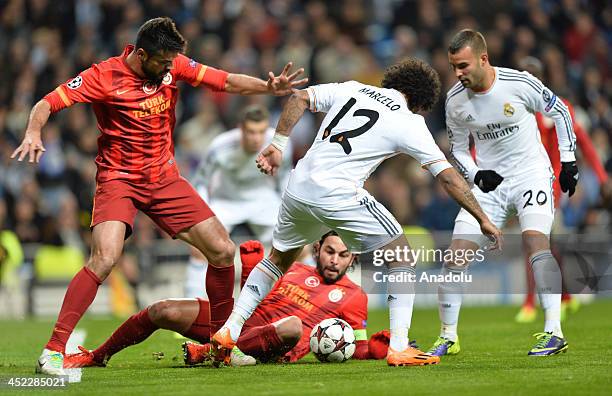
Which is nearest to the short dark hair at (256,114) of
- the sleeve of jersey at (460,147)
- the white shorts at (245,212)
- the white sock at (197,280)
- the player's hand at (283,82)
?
the white shorts at (245,212)

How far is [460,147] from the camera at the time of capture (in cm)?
904

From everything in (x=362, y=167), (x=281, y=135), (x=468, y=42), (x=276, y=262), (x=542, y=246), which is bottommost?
(x=276, y=262)

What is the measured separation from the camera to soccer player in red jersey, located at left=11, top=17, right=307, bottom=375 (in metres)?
7.62

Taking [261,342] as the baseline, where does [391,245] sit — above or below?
above

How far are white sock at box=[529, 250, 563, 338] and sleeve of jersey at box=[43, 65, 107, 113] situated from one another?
3.52 metres

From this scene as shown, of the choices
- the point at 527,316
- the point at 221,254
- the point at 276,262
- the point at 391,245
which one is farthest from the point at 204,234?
the point at 527,316

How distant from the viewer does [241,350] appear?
797 cm

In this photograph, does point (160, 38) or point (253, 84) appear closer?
point (160, 38)

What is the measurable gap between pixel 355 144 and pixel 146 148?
155cm

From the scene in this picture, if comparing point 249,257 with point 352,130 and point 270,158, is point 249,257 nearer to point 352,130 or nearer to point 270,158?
point 270,158

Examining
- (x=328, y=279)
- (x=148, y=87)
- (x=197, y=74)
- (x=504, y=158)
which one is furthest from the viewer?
(x=504, y=158)

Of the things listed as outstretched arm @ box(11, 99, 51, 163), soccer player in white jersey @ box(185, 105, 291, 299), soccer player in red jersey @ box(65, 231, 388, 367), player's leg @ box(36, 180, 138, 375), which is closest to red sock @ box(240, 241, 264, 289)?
soccer player in red jersey @ box(65, 231, 388, 367)

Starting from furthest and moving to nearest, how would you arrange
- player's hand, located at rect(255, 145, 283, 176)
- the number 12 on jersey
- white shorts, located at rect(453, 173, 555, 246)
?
white shorts, located at rect(453, 173, 555, 246) < the number 12 on jersey < player's hand, located at rect(255, 145, 283, 176)

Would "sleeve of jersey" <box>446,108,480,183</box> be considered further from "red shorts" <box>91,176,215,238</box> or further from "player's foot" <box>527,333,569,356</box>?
"red shorts" <box>91,176,215,238</box>
